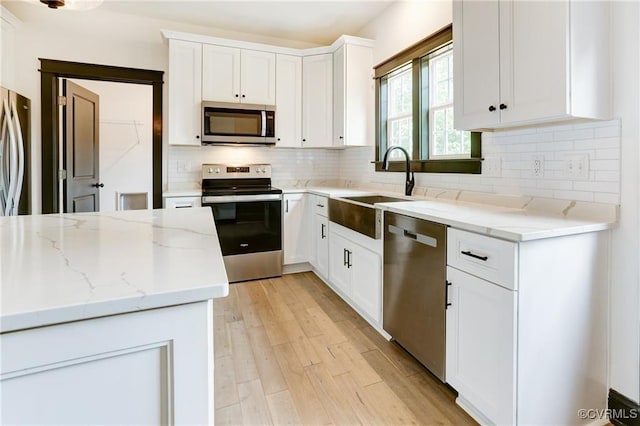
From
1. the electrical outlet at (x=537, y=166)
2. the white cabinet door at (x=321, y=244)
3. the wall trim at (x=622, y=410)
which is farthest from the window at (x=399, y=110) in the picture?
the wall trim at (x=622, y=410)

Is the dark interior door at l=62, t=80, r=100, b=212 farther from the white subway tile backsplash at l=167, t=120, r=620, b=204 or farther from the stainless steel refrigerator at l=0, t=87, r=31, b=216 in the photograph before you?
the white subway tile backsplash at l=167, t=120, r=620, b=204

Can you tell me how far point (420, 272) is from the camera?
1855 millimetres

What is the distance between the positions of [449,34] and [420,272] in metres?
1.76

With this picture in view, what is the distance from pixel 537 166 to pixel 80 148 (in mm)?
4336

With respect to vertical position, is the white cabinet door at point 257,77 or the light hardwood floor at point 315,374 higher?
the white cabinet door at point 257,77

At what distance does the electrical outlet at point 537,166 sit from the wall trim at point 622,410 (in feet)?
3.63

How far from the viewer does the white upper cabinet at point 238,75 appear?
350cm

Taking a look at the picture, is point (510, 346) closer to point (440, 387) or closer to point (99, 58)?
point (440, 387)

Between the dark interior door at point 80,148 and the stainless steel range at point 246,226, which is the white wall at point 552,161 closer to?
the stainless steel range at point 246,226

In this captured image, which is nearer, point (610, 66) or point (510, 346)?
point (510, 346)

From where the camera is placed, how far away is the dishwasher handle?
1749 millimetres

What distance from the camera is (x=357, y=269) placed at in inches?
104

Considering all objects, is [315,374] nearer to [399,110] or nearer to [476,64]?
[476,64]

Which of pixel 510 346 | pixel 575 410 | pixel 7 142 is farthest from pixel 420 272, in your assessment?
pixel 7 142
